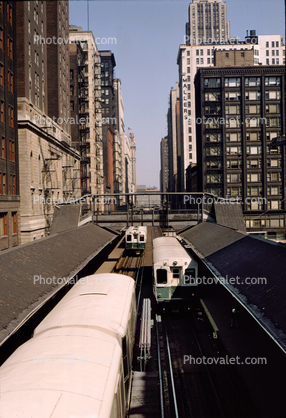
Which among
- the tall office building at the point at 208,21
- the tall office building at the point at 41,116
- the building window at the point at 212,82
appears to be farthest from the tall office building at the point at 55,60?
the tall office building at the point at 208,21

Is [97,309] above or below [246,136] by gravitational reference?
below

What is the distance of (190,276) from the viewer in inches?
754

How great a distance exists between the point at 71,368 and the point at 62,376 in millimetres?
336

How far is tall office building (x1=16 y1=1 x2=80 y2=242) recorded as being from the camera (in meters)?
42.2

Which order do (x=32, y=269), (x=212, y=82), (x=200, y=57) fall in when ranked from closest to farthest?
(x=32, y=269) < (x=212, y=82) < (x=200, y=57)

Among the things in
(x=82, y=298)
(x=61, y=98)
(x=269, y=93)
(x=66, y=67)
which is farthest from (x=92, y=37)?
(x=82, y=298)

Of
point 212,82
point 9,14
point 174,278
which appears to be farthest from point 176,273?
point 212,82

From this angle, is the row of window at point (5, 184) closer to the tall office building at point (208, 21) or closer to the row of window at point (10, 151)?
the row of window at point (10, 151)

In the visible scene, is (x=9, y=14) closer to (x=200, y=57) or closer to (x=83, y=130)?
(x=83, y=130)

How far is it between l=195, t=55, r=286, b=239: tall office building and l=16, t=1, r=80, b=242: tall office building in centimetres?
3003

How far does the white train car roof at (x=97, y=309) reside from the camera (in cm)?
887

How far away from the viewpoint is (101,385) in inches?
240

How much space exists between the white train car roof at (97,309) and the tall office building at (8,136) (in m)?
24.2

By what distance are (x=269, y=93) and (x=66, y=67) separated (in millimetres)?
42149
